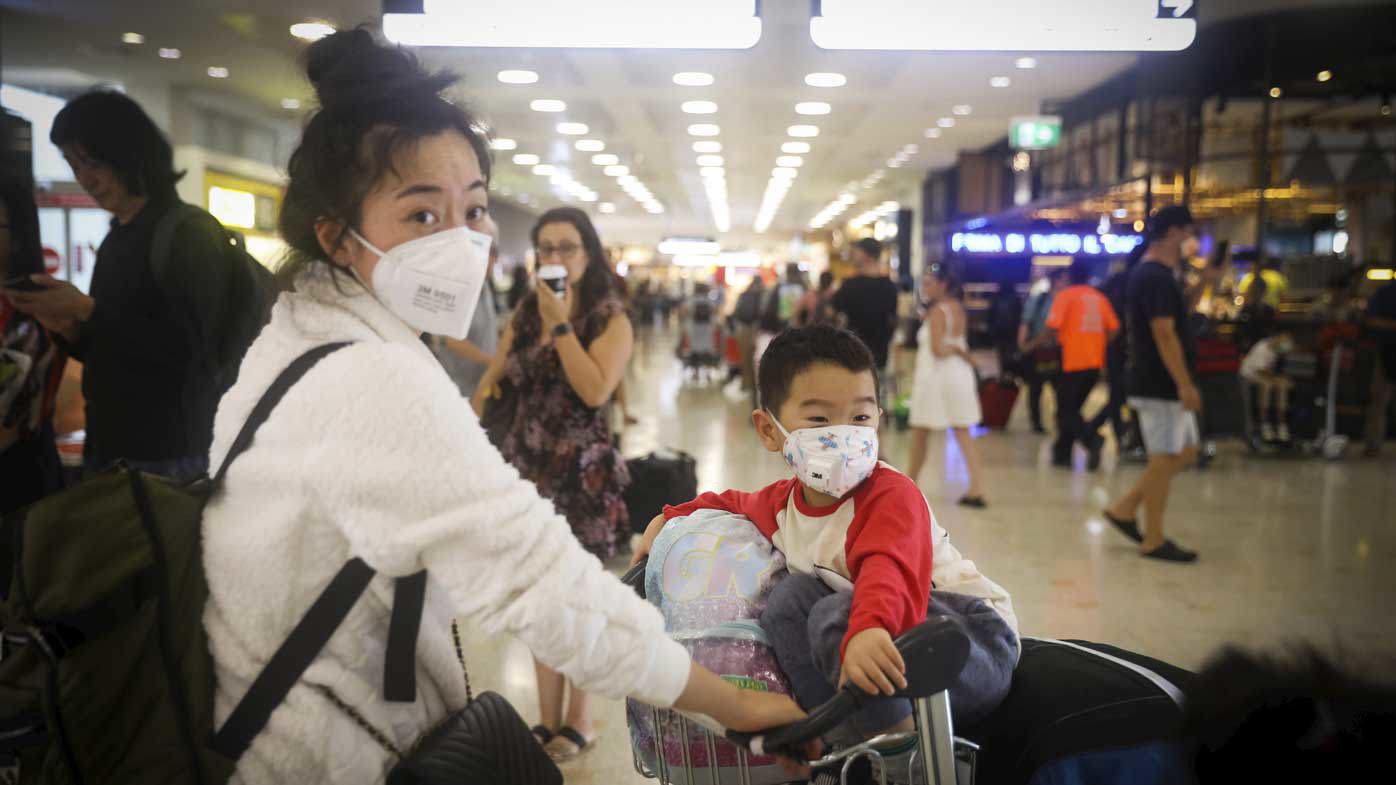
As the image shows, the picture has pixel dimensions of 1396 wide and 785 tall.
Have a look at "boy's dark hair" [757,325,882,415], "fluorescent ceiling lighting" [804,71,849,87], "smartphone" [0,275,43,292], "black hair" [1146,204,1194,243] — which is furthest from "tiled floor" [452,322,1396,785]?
"fluorescent ceiling lighting" [804,71,849,87]

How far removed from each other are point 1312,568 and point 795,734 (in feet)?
15.8

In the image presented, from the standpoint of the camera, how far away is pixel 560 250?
300 cm

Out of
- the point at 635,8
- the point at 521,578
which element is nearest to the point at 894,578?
the point at 521,578

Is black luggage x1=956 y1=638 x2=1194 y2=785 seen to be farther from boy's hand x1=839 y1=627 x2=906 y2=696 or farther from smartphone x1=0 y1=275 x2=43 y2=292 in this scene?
smartphone x1=0 y1=275 x2=43 y2=292

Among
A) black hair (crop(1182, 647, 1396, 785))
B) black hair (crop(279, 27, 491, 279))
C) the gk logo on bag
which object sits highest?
black hair (crop(279, 27, 491, 279))

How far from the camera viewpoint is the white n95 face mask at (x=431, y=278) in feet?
3.53

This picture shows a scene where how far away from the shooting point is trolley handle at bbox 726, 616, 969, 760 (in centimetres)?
104

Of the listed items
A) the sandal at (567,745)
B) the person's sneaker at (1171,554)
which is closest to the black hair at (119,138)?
the sandal at (567,745)

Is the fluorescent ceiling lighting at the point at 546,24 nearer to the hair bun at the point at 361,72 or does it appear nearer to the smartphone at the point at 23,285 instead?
the hair bun at the point at 361,72

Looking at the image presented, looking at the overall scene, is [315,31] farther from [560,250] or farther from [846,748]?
[846,748]

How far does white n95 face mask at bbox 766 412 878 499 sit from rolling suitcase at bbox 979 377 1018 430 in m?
8.56

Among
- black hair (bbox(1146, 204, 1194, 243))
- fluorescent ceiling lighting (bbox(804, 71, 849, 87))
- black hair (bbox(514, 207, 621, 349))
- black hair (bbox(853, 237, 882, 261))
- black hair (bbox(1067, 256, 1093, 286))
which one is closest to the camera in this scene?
black hair (bbox(514, 207, 621, 349))

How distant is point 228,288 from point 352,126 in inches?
64.7

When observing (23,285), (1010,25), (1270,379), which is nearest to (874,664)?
(1010,25)
